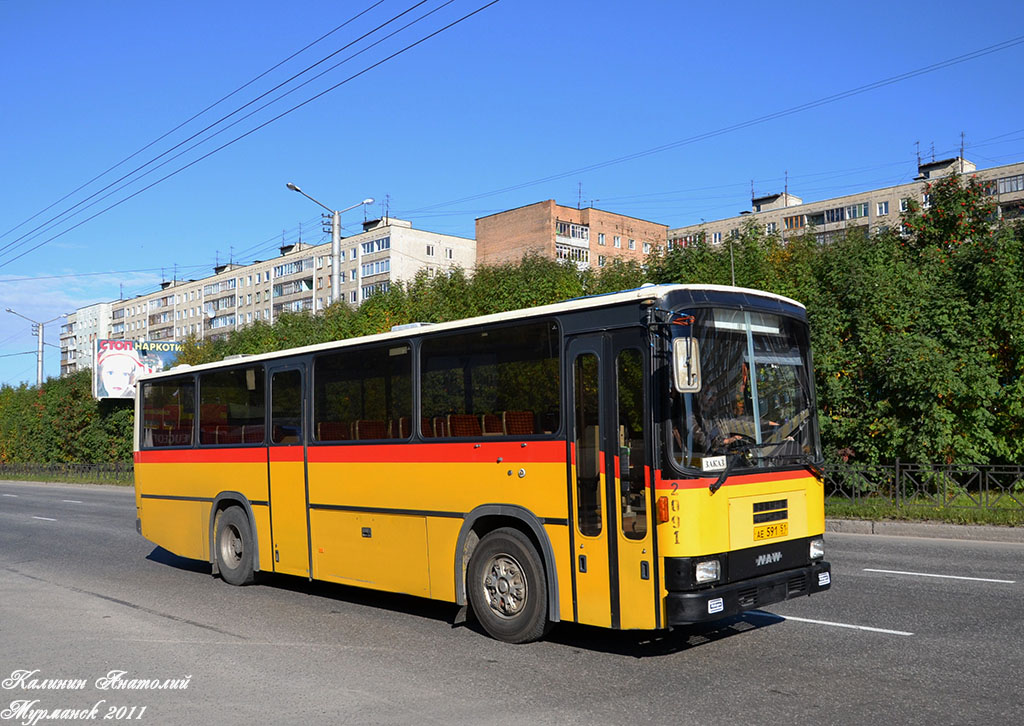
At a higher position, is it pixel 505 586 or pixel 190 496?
pixel 190 496

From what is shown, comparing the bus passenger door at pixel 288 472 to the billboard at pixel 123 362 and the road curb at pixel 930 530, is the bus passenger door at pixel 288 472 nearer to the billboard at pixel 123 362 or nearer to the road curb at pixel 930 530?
the road curb at pixel 930 530

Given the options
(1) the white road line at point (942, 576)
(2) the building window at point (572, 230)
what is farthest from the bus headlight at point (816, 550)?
(2) the building window at point (572, 230)

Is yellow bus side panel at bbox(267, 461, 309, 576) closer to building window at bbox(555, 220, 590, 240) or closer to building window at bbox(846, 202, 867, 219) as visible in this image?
building window at bbox(555, 220, 590, 240)

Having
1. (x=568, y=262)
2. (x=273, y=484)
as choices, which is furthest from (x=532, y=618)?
(x=568, y=262)

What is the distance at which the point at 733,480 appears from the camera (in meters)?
6.99

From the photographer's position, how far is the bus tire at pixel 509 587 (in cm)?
762

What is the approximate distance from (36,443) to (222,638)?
2181 inches

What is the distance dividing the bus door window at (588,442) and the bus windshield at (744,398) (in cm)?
75

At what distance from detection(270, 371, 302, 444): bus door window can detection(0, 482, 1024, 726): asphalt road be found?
6.21 feet

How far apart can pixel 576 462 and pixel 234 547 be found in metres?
6.22

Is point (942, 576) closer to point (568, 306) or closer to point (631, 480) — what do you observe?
point (631, 480)

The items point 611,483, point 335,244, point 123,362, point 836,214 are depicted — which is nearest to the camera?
point 611,483

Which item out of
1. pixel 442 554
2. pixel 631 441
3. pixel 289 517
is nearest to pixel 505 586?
pixel 442 554

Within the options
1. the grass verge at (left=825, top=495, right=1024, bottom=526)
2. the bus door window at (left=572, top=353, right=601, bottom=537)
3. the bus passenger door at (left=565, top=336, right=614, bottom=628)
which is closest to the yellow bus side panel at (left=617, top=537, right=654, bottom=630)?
the bus passenger door at (left=565, top=336, right=614, bottom=628)
